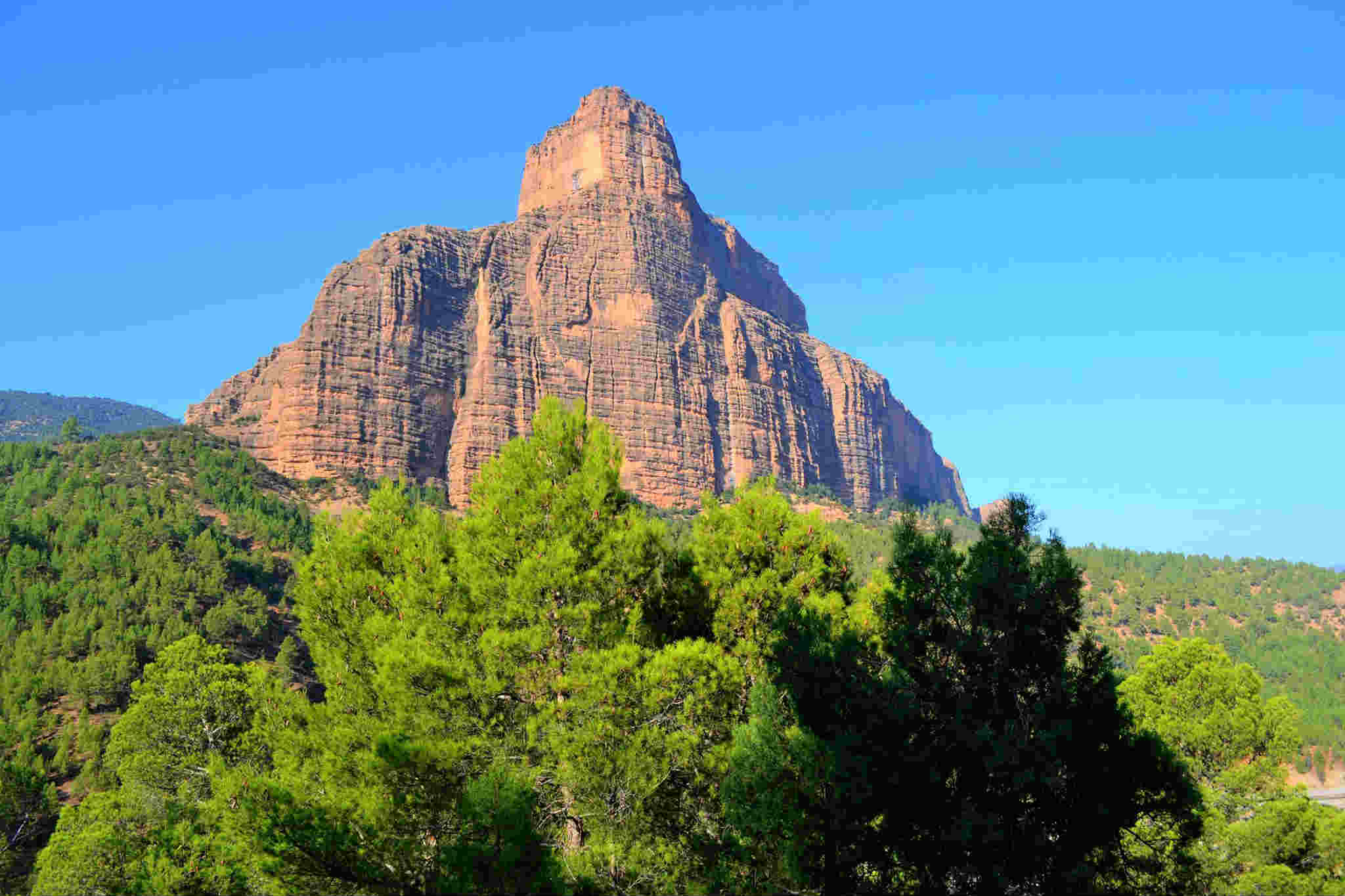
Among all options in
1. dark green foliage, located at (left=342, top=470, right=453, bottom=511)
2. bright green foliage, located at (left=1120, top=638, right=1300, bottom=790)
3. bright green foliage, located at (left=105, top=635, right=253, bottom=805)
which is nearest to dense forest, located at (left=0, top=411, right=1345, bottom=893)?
bright green foliage, located at (left=105, top=635, right=253, bottom=805)

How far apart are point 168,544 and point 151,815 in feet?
193

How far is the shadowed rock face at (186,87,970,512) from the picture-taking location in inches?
5600

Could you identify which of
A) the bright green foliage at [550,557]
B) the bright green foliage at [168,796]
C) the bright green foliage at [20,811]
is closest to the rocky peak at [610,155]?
the bright green foliage at [20,811]

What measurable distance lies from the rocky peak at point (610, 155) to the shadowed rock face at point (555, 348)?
0.35m

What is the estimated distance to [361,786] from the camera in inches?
702

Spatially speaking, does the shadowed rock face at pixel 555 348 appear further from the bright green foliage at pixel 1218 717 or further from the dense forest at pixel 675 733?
the dense forest at pixel 675 733

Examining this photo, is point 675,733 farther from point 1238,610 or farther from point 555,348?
point 555,348

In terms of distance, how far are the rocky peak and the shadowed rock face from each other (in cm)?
35

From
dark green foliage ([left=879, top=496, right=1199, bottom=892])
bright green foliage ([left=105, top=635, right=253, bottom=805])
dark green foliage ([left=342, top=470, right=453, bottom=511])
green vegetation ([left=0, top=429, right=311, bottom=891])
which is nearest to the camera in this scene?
dark green foliage ([left=879, top=496, right=1199, bottom=892])

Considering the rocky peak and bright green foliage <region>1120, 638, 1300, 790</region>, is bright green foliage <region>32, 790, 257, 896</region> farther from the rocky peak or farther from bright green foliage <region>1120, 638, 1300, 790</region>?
the rocky peak

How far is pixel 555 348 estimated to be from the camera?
16212 centimetres

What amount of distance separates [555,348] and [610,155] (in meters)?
41.7

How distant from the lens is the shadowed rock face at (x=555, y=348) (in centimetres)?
14225

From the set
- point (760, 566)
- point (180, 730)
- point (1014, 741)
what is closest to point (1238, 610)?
point (760, 566)
